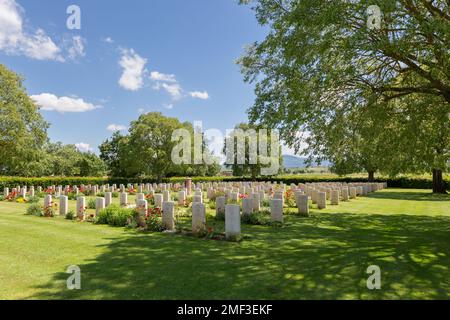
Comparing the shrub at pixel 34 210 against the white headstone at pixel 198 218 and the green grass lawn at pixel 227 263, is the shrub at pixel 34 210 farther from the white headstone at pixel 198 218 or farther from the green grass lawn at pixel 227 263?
the white headstone at pixel 198 218

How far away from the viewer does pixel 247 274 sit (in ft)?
20.0

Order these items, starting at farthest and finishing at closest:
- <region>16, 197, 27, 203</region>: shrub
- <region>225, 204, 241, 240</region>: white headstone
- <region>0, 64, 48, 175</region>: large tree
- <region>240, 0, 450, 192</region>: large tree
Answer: <region>0, 64, 48, 175</region>: large tree → <region>16, 197, 27, 203</region>: shrub → <region>225, 204, 241, 240</region>: white headstone → <region>240, 0, 450, 192</region>: large tree

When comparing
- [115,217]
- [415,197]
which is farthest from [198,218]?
[415,197]

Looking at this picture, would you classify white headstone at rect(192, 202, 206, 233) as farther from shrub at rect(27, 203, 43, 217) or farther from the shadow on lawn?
shrub at rect(27, 203, 43, 217)

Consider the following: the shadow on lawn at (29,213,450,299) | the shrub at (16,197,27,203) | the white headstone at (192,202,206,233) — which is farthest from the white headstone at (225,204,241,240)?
the shrub at (16,197,27,203)

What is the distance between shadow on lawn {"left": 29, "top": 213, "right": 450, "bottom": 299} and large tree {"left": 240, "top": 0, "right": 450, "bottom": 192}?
3.23 metres

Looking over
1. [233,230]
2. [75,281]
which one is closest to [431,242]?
[233,230]

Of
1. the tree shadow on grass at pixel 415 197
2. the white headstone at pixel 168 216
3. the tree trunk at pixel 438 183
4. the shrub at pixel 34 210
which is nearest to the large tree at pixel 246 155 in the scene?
the tree shadow on grass at pixel 415 197

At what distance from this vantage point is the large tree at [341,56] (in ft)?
24.3

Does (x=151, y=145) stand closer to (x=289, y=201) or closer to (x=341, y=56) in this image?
(x=289, y=201)

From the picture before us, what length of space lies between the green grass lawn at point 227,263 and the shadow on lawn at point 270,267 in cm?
2

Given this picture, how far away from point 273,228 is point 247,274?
16.7ft

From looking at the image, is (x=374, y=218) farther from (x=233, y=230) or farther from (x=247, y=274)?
(x=247, y=274)

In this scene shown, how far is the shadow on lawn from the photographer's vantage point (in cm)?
521
